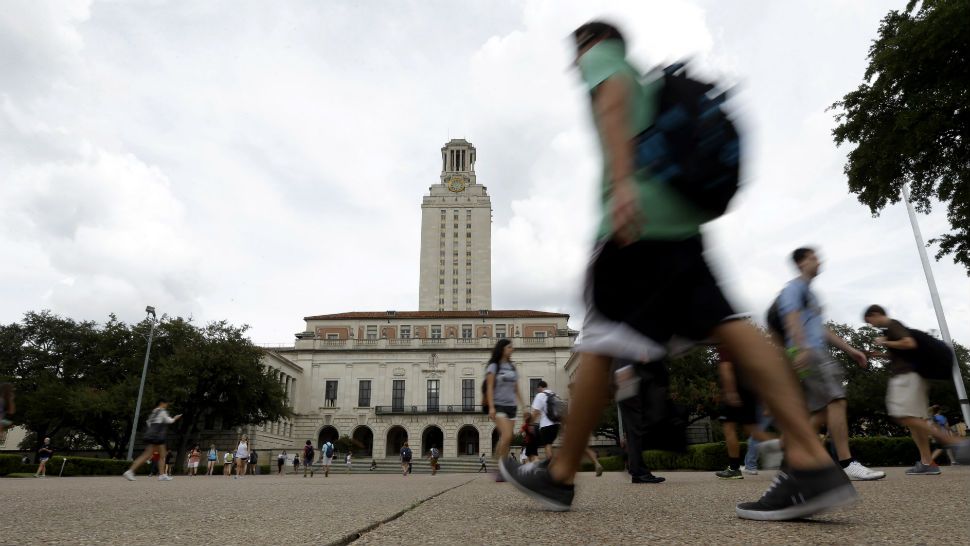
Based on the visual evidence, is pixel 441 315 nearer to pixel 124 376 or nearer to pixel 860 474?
pixel 124 376

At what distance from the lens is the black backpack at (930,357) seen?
214 inches

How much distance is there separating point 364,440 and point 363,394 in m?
4.76

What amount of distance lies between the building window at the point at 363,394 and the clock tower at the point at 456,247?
26.2m

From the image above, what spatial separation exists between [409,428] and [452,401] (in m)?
4.87

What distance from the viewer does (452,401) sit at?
5684cm

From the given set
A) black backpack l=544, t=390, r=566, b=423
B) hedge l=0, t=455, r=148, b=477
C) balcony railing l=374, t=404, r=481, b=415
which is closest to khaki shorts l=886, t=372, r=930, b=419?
black backpack l=544, t=390, r=566, b=423

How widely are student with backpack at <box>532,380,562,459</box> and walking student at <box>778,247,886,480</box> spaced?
2.74 meters

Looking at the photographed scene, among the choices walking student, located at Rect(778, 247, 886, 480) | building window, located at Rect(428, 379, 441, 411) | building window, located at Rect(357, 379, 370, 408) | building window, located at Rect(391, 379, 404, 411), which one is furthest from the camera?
building window, located at Rect(428, 379, 441, 411)

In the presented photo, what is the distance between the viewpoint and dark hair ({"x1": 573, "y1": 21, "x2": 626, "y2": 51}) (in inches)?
89.0

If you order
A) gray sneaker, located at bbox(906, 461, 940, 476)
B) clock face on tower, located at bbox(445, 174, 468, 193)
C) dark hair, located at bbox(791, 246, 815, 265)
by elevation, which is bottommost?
gray sneaker, located at bbox(906, 461, 940, 476)

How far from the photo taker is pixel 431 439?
60.9 meters

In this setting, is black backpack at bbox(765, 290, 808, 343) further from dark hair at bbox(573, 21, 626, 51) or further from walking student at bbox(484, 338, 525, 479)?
dark hair at bbox(573, 21, 626, 51)

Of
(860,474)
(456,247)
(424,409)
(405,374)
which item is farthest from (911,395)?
(456,247)

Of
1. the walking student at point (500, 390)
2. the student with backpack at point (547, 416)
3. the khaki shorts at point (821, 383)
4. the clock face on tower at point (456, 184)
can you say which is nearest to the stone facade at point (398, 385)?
the clock face on tower at point (456, 184)
